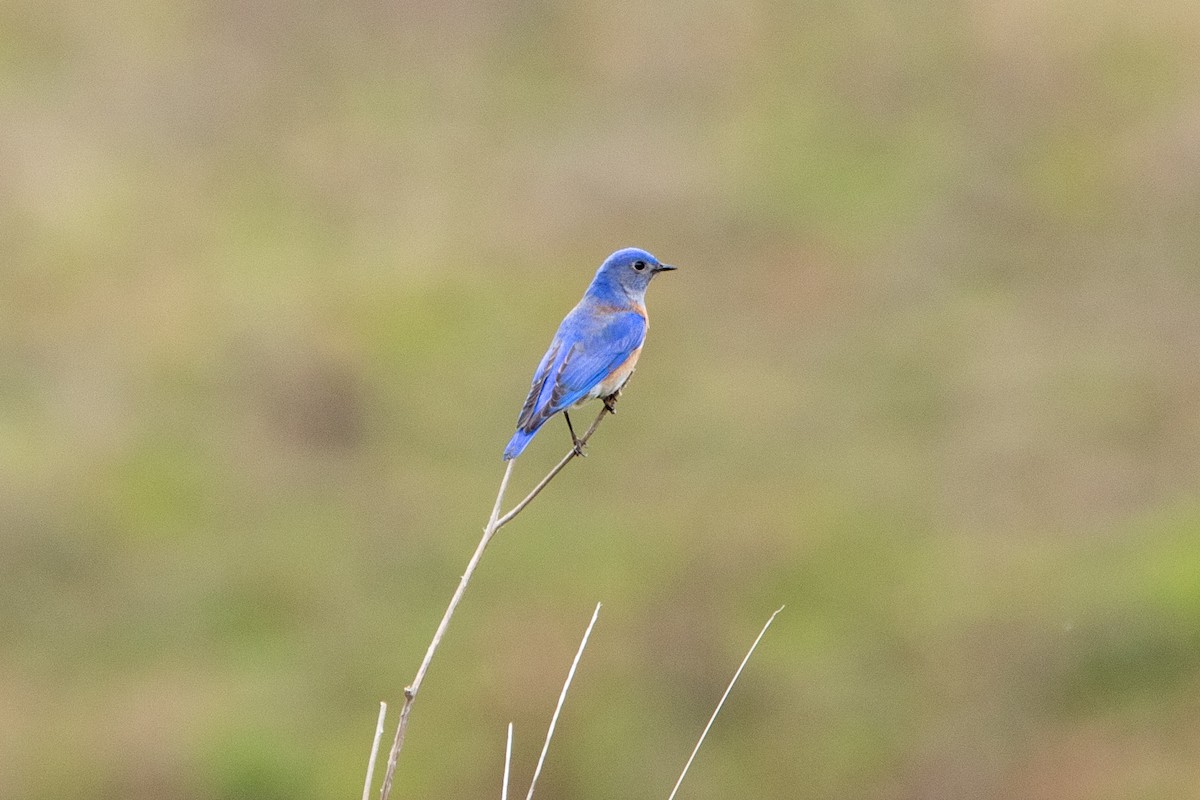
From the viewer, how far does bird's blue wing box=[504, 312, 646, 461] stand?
6477 mm

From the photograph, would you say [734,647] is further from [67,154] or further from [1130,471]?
[67,154]

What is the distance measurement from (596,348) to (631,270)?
87cm

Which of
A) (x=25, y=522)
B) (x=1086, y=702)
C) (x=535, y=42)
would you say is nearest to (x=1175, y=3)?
(x=535, y=42)

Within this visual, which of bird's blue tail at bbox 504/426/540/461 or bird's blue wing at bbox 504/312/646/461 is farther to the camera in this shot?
bird's blue wing at bbox 504/312/646/461

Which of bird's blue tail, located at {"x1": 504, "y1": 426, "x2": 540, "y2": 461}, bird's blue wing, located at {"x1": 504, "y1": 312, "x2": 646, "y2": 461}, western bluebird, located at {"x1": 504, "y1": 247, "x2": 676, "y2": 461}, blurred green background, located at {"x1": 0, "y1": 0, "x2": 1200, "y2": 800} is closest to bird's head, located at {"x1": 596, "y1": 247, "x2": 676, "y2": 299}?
western bluebird, located at {"x1": 504, "y1": 247, "x2": 676, "y2": 461}

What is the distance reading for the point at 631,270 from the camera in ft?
25.2

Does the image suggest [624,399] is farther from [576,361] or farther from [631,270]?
[576,361]

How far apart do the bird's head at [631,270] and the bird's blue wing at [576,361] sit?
1.14 ft

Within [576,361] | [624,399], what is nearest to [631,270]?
[576,361]

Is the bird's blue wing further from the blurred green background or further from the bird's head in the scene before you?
the blurred green background

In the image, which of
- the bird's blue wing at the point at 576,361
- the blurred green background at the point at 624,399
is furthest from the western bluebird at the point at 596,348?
the blurred green background at the point at 624,399

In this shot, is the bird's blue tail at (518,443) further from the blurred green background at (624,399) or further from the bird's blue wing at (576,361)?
the blurred green background at (624,399)

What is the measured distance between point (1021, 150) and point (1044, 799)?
884 centimetres

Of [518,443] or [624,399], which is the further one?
[624,399]
